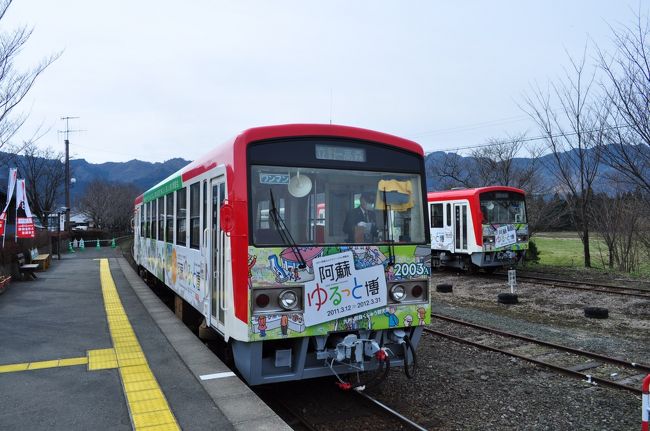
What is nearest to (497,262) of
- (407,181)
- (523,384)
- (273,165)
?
(523,384)

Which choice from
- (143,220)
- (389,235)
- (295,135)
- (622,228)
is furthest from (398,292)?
(622,228)

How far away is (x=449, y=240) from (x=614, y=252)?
7729 millimetres

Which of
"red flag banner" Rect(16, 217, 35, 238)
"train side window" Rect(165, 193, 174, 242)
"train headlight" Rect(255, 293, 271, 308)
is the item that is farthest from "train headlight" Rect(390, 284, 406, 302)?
"red flag banner" Rect(16, 217, 35, 238)

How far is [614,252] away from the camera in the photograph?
20.8m

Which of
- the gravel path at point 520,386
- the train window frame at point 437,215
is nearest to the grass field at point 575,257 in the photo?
the train window frame at point 437,215

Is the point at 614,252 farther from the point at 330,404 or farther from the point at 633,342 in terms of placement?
the point at 330,404

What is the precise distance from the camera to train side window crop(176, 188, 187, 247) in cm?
739

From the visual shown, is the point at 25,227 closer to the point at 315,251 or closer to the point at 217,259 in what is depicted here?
the point at 217,259

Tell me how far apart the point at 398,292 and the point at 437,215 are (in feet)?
47.1

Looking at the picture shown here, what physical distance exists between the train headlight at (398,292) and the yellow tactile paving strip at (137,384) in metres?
2.40

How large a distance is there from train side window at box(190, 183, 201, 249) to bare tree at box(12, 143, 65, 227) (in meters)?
30.8

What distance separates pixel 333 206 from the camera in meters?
Result: 5.13

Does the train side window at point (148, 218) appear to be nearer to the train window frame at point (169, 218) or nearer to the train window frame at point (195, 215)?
the train window frame at point (169, 218)

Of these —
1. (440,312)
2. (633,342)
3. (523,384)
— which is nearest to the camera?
(523,384)
